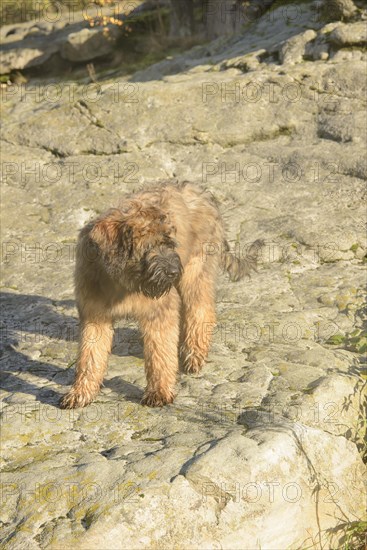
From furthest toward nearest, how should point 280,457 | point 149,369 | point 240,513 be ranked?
1. point 149,369
2. point 280,457
3. point 240,513

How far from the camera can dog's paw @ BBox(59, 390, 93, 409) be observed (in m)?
6.27

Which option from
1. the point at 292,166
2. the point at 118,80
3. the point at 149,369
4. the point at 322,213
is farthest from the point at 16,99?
the point at 149,369

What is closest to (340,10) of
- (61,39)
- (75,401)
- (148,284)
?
(61,39)

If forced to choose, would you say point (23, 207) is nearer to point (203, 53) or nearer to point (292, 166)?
point (292, 166)

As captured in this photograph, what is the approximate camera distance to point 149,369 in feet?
20.7

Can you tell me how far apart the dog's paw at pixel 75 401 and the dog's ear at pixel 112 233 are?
1.36 metres

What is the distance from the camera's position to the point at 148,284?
599 centimetres

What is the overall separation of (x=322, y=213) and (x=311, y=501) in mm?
5336

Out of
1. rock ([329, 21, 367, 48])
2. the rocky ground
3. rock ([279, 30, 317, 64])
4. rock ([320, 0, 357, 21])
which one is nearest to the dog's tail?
the rocky ground

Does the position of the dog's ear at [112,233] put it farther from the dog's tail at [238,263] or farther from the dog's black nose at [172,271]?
the dog's tail at [238,263]

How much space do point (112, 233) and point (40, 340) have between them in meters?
2.33

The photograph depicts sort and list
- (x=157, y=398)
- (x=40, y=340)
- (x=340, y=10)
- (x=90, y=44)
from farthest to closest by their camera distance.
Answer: (x=90, y=44), (x=340, y=10), (x=40, y=340), (x=157, y=398)

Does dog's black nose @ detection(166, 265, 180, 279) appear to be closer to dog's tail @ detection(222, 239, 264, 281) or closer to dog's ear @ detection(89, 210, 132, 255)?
dog's ear @ detection(89, 210, 132, 255)

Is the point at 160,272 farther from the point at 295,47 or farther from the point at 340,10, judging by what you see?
the point at 340,10
